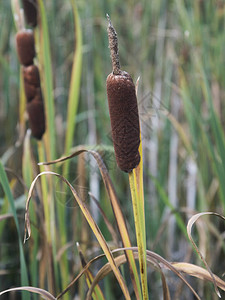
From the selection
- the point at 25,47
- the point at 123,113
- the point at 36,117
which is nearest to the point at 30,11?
the point at 25,47

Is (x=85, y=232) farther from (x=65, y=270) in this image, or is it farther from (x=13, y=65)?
(x=13, y=65)

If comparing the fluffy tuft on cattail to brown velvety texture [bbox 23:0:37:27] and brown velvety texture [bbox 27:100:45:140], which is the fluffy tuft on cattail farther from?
brown velvety texture [bbox 23:0:37:27]

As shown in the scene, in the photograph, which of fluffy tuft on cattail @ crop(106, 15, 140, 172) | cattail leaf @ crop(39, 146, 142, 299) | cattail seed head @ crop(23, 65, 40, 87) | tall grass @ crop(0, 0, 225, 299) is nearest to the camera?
fluffy tuft on cattail @ crop(106, 15, 140, 172)

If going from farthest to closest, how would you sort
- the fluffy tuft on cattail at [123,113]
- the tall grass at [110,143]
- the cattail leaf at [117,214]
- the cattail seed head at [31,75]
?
the tall grass at [110,143] < the cattail seed head at [31,75] < the cattail leaf at [117,214] < the fluffy tuft on cattail at [123,113]

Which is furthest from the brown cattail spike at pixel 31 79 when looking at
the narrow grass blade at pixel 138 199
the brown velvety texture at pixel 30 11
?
the narrow grass blade at pixel 138 199

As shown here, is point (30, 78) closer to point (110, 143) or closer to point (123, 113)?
point (123, 113)

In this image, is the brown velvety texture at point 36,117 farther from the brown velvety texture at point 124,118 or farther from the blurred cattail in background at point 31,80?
the brown velvety texture at point 124,118

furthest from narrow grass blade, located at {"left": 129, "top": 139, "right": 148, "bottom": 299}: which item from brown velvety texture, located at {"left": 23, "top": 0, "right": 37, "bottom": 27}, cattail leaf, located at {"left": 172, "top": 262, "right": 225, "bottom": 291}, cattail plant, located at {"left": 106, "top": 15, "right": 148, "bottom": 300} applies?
brown velvety texture, located at {"left": 23, "top": 0, "right": 37, "bottom": 27}

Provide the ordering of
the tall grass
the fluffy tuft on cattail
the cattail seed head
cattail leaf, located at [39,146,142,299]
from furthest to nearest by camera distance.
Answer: the tall grass < the cattail seed head < cattail leaf, located at [39,146,142,299] < the fluffy tuft on cattail
